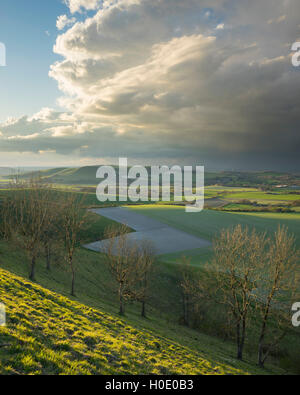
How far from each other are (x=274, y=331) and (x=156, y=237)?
4315 cm

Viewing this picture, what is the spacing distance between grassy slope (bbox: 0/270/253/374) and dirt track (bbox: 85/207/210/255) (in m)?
38.0

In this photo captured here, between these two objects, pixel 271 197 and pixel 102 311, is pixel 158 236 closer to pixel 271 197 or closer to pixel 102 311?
pixel 102 311

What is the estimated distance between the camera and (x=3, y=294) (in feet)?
56.7

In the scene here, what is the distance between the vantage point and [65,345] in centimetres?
1248

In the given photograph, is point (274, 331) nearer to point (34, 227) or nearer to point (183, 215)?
point (34, 227)

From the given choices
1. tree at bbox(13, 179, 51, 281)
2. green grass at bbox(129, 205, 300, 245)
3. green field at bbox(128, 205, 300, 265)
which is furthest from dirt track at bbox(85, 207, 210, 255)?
tree at bbox(13, 179, 51, 281)

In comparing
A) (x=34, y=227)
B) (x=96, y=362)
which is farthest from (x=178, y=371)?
(x=34, y=227)

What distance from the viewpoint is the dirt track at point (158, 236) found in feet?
223

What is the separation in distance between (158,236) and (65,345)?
65699 mm

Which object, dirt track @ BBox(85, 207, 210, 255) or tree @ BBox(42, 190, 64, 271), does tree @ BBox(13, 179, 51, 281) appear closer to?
tree @ BBox(42, 190, 64, 271)

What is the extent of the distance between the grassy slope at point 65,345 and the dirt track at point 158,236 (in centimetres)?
3804

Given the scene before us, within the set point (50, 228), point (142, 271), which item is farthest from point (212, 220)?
point (50, 228)

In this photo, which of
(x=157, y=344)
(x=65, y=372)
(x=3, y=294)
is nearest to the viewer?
(x=65, y=372)

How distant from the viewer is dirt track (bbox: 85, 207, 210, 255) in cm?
6806
